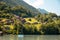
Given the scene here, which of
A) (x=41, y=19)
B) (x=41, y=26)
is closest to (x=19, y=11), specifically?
(x=41, y=19)

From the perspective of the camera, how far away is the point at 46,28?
2901 inches

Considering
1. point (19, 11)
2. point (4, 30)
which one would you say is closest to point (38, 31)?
point (4, 30)

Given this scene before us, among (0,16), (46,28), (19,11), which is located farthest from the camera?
(19,11)

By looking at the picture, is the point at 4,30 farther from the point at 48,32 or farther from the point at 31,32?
the point at 48,32

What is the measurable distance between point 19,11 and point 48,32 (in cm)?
5120

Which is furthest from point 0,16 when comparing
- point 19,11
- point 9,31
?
point 19,11

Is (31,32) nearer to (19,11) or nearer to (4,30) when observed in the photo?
(4,30)

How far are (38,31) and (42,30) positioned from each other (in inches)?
56.2

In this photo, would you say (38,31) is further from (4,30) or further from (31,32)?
(4,30)

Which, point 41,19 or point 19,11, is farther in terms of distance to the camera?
point 19,11

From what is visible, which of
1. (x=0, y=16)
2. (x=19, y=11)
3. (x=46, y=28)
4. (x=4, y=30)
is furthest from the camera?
(x=19, y=11)

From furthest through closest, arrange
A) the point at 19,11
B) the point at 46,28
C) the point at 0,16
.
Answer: the point at 19,11
the point at 0,16
the point at 46,28

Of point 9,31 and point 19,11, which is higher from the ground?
point 19,11

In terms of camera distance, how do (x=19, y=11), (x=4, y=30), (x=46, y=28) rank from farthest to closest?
(x=19, y=11)
(x=46, y=28)
(x=4, y=30)
